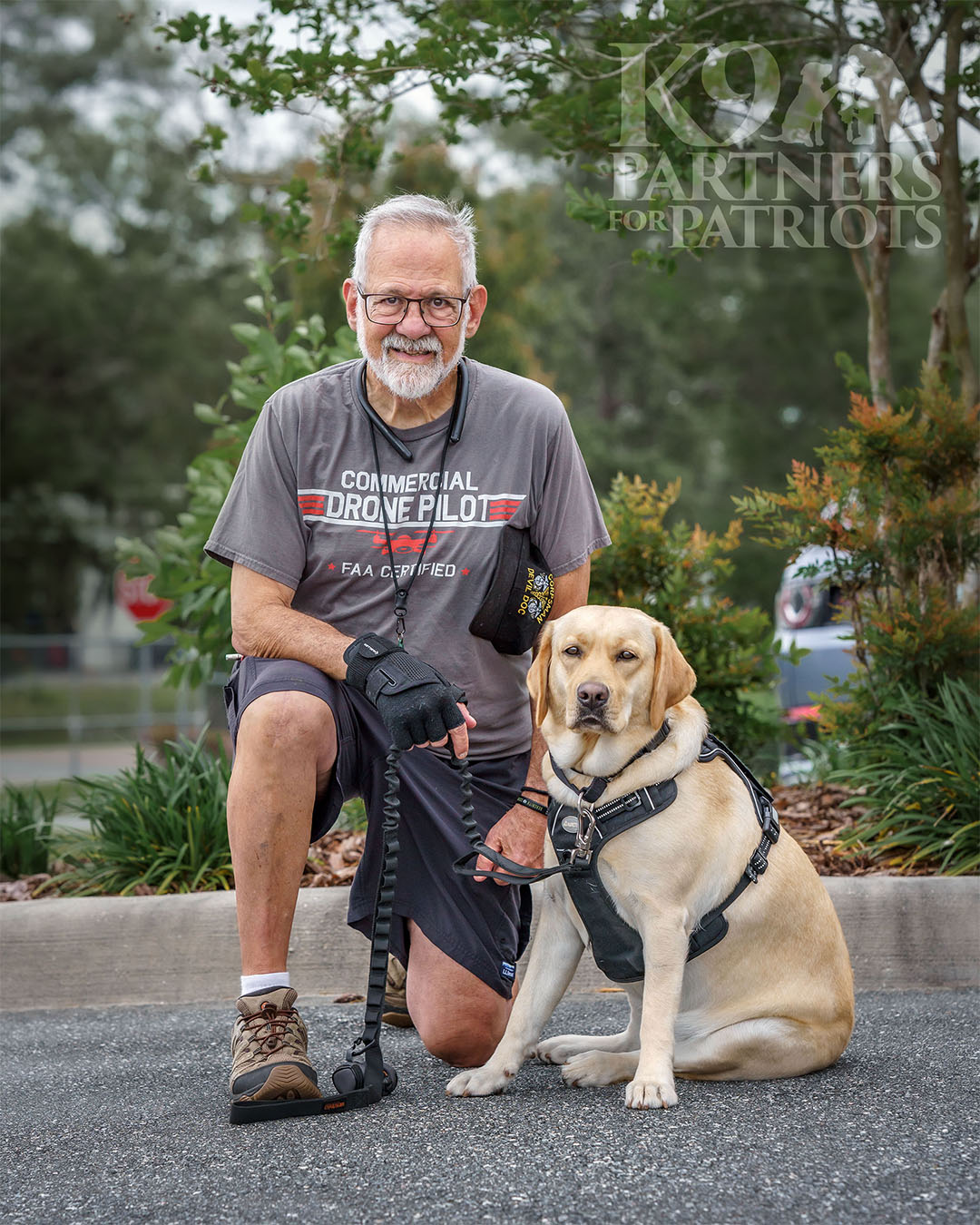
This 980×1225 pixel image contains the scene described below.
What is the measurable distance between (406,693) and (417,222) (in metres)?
1.31

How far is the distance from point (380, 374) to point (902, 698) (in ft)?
8.96

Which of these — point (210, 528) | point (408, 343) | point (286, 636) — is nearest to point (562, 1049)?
point (286, 636)

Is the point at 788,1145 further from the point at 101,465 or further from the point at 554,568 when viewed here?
the point at 101,465

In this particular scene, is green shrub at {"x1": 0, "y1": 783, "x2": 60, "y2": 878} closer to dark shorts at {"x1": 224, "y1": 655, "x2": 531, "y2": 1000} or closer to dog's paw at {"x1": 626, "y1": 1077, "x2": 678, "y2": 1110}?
dark shorts at {"x1": 224, "y1": 655, "x2": 531, "y2": 1000}

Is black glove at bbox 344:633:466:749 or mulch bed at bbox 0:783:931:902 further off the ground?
black glove at bbox 344:633:466:749

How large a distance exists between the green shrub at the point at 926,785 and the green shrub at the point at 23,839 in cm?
314

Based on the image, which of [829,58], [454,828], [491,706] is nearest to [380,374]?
[491,706]

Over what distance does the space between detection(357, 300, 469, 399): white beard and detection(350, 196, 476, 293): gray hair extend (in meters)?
0.18

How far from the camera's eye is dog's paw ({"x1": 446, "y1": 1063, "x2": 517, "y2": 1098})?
2873mm

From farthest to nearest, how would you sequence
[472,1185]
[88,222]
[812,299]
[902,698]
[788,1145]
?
[88,222] < [812,299] < [902,698] < [788,1145] < [472,1185]

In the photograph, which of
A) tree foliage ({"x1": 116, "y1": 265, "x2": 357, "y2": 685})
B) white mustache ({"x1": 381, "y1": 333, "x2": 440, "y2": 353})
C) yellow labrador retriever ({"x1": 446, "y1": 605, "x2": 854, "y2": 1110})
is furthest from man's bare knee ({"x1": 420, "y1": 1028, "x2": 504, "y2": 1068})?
tree foliage ({"x1": 116, "y1": 265, "x2": 357, "y2": 685})

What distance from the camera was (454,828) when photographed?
3.24 m

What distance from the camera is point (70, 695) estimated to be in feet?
48.4

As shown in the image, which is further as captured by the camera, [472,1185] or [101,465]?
[101,465]
